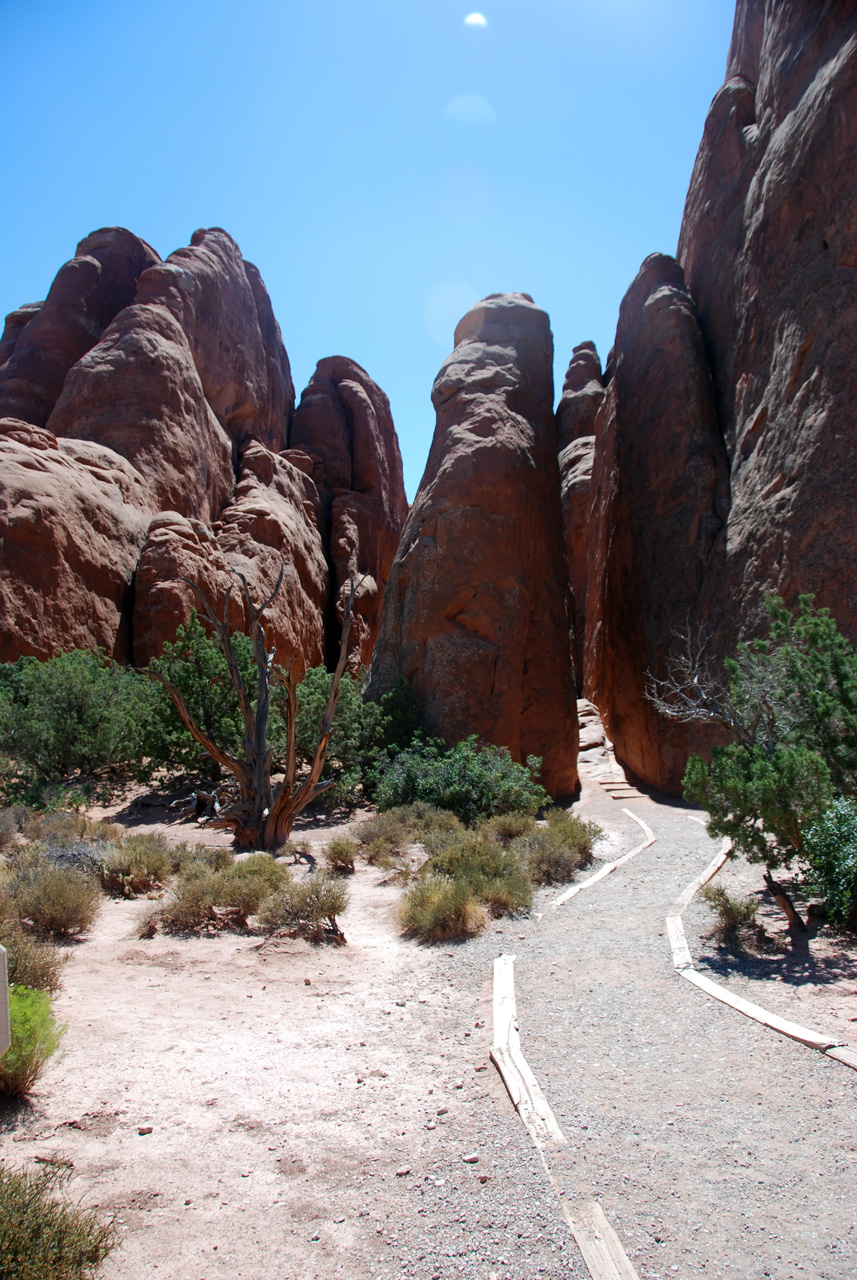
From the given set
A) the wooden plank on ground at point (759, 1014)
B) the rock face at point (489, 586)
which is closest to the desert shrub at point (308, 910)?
the wooden plank on ground at point (759, 1014)

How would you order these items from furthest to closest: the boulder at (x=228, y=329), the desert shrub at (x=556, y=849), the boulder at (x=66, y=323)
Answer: the boulder at (x=228, y=329) → the boulder at (x=66, y=323) → the desert shrub at (x=556, y=849)

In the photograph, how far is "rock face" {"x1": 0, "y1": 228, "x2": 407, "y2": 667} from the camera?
1850 centimetres

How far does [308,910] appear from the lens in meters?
6.92

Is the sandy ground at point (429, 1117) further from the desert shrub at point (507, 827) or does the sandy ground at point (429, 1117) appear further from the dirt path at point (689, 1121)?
the desert shrub at point (507, 827)

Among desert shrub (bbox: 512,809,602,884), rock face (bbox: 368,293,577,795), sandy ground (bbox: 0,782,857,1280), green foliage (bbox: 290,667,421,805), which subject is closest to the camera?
sandy ground (bbox: 0,782,857,1280)

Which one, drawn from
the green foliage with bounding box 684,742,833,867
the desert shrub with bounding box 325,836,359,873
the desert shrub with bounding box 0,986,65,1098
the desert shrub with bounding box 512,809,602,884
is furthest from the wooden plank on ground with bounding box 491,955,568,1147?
the desert shrub with bounding box 325,836,359,873

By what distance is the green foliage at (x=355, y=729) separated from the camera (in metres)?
14.8

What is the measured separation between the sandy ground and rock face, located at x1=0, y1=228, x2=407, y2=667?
1077 cm

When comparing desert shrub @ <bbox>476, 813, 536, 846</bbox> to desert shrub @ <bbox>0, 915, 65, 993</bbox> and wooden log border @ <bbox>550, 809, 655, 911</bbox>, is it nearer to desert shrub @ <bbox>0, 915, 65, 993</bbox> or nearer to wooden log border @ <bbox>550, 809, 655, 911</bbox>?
wooden log border @ <bbox>550, 809, 655, 911</bbox>

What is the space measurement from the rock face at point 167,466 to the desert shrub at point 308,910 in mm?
9015

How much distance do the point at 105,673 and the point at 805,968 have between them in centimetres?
1437

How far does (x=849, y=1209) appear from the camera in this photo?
9.17 ft

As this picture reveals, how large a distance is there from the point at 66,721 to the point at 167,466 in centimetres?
1249

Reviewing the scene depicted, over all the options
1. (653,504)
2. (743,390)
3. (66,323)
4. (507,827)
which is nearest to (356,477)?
(66,323)
